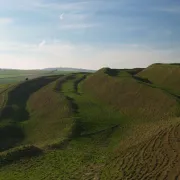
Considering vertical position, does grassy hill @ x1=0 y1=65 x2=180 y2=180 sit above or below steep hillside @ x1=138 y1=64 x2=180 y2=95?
below

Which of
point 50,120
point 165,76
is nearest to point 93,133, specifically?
point 50,120

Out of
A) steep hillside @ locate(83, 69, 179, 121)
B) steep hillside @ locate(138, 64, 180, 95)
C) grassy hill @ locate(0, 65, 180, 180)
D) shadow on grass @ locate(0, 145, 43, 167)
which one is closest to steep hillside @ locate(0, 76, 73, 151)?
grassy hill @ locate(0, 65, 180, 180)

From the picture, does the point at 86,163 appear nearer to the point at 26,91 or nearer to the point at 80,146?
the point at 80,146

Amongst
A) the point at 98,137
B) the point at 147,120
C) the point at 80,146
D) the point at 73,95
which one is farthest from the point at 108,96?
the point at 80,146

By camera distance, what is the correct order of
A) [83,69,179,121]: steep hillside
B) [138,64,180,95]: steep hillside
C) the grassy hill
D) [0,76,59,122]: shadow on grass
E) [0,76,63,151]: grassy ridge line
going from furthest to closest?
[138,64,180,95]: steep hillside, [0,76,59,122]: shadow on grass, [83,69,179,121]: steep hillside, [0,76,63,151]: grassy ridge line, the grassy hill

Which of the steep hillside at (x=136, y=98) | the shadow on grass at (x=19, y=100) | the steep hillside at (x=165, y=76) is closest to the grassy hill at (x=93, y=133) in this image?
the steep hillside at (x=136, y=98)

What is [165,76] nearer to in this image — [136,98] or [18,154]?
[136,98]

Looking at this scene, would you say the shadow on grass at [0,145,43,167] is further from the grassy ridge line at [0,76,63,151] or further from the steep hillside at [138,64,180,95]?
the steep hillside at [138,64,180,95]
